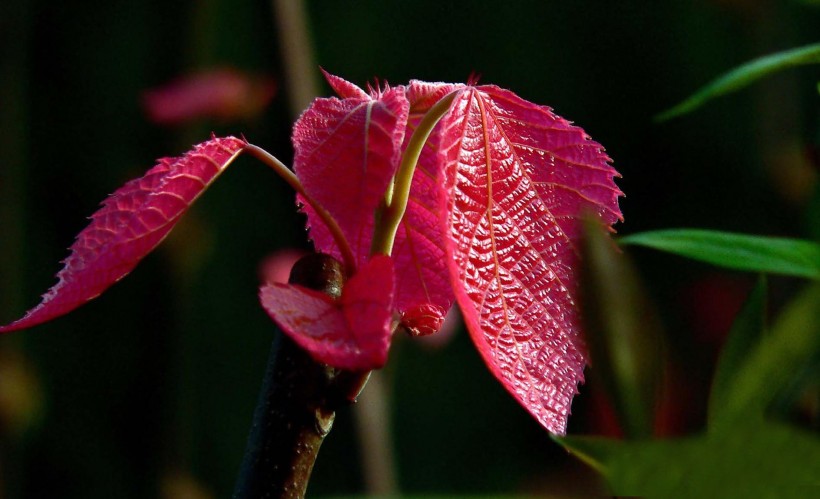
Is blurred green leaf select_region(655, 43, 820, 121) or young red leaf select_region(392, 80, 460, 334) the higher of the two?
blurred green leaf select_region(655, 43, 820, 121)

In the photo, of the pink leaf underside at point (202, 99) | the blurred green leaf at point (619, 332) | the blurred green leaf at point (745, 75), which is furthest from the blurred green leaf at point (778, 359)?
the pink leaf underside at point (202, 99)

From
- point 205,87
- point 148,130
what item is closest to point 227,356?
point 148,130

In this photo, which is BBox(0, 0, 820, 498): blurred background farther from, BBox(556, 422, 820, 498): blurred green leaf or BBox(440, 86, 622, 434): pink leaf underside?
BBox(556, 422, 820, 498): blurred green leaf

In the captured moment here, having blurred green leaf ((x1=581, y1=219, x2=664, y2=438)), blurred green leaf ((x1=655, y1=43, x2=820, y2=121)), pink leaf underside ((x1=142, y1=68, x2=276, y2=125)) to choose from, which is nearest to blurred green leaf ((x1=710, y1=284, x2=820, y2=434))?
blurred green leaf ((x1=581, y1=219, x2=664, y2=438))

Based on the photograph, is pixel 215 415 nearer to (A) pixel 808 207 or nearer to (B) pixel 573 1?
(B) pixel 573 1

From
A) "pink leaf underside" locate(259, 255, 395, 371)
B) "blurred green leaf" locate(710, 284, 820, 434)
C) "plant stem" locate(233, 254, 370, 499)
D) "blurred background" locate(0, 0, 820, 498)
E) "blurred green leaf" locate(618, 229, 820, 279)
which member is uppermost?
"blurred green leaf" locate(710, 284, 820, 434)

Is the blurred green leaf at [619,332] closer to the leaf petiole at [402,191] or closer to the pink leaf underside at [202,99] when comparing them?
the leaf petiole at [402,191]

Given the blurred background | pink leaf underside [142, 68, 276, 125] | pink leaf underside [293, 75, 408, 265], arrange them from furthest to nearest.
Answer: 1. the blurred background
2. pink leaf underside [142, 68, 276, 125]
3. pink leaf underside [293, 75, 408, 265]
